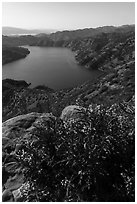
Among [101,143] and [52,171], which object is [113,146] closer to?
[101,143]

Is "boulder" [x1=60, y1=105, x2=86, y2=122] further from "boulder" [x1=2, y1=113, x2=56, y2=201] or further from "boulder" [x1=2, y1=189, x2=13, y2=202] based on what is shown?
"boulder" [x1=2, y1=189, x2=13, y2=202]

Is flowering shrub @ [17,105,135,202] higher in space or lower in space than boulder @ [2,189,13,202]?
higher

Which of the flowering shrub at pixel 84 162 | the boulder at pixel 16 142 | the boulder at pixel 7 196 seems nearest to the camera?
the flowering shrub at pixel 84 162

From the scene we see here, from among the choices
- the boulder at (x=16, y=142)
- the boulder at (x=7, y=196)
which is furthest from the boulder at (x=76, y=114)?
the boulder at (x=7, y=196)

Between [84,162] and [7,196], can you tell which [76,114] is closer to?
[84,162]

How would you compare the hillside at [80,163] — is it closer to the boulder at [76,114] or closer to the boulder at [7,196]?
the boulder at [7,196]

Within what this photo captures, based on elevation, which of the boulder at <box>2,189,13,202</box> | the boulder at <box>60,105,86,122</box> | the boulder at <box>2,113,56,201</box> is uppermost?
the boulder at <box>60,105,86,122</box>

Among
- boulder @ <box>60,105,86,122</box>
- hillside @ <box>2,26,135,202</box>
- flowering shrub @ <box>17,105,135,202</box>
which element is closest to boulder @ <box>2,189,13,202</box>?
hillside @ <box>2,26,135,202</box>

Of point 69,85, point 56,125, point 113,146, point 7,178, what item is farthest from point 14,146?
point 69,85

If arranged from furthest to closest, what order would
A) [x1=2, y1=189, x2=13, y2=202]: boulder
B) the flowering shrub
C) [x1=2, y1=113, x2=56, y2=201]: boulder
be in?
[x1=2, y1=113, x2=56, y2=201]: boulder → [x1=2, y1=189, x2=13, y2=202]: boulder → the flowering shrub
